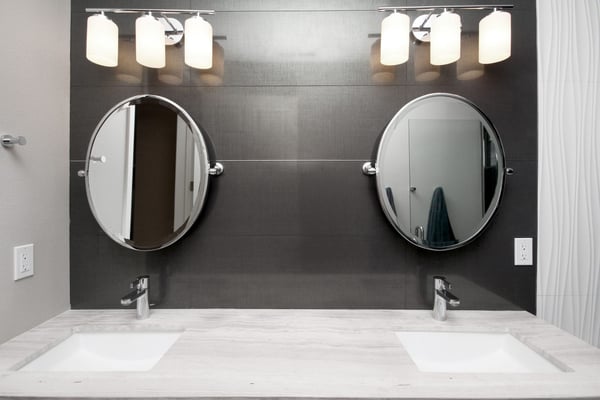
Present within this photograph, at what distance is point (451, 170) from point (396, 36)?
0.54 metres

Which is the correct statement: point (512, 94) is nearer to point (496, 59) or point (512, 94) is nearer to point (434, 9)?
point (496, 59)

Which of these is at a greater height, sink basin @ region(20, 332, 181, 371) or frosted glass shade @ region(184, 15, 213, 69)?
frosted glass shade @ region(184, 15, 213, 69)

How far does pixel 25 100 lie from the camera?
108cm

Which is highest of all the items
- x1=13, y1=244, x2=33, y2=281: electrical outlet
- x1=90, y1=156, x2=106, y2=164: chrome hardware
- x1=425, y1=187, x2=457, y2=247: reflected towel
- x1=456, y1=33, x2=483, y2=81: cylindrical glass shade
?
x1=456, y1=33, x2=483, y2=81: cylindrical glass shade

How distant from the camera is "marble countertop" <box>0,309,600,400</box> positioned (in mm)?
774

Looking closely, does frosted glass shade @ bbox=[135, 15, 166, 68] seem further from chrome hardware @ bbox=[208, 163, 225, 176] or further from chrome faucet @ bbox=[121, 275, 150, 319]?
chrome faucet @ bbox=[121, 275, 150, 319]

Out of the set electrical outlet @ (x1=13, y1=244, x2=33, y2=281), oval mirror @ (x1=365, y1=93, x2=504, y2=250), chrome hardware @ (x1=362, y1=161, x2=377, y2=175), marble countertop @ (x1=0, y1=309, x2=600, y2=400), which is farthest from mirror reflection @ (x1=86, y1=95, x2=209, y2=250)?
oval mirror @ (x1=365, y1=93, x2=504, y2=250)

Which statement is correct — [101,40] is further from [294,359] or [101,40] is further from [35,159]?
[294,359]

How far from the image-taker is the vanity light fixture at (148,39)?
Result: 1.19 m

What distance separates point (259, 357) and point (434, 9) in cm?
137

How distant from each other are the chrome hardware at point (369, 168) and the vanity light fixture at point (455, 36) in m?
0.38

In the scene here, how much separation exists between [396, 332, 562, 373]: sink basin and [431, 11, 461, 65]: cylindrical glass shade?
3.28 ft

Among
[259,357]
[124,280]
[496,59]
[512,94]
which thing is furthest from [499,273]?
[124,280]

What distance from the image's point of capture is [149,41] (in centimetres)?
120
